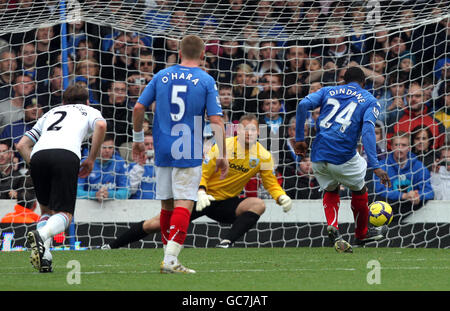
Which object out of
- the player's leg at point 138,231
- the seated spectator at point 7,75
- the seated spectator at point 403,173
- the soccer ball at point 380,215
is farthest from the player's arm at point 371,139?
the seated spectator at point 7,75

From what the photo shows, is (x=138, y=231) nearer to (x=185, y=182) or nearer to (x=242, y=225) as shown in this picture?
(x=242, y=225)

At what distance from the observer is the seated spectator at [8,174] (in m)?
9.33

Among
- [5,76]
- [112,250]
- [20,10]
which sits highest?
[20,10]

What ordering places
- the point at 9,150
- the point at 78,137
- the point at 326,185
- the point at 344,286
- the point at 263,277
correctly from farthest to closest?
the point at 9,150, the point at 326,185, the point at 78,137, the point at 263,277, the point at 344,286

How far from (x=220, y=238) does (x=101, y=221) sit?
4.45 ft

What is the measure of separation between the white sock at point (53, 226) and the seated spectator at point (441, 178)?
5.28 m

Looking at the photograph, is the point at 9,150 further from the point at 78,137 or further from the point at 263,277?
the point at 263,277

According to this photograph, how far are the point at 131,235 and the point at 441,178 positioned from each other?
147 inches

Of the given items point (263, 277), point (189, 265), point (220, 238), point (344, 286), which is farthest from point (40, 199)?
point (220, 238)

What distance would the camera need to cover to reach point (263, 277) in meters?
5.23

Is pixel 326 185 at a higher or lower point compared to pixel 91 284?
higher

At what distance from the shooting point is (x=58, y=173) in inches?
222

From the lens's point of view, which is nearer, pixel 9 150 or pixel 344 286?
pixel 344 286

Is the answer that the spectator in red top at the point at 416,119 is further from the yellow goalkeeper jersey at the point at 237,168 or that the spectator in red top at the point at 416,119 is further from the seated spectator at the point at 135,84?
the seated spectator at the point at 135,84
